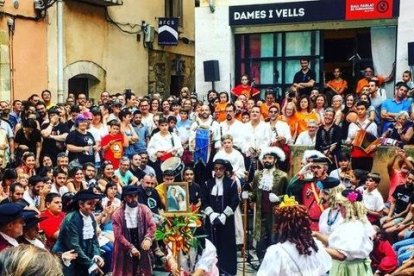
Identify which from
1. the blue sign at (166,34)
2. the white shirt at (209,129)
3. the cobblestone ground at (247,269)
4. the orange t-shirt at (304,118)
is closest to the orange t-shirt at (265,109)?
the orange t-shirt at (304,118)

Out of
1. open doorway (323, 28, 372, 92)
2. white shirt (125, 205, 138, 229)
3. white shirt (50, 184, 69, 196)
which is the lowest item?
white shirt (125, 205, 138, 229)

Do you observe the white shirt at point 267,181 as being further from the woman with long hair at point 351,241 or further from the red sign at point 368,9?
the red sign at point 368,9

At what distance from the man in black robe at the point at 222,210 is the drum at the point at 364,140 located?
8.33ft

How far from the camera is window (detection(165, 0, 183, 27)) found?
23.1m

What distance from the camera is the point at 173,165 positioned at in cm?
1072

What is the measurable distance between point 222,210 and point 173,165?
4.16 feet

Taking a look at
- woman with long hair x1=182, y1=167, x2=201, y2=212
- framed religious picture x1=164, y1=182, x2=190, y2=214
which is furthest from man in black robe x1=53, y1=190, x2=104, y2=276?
woman with long hair x1=182, y1=167, x2=201, y2=212

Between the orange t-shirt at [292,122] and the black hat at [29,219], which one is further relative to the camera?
the orange t-shirt at [292,122]

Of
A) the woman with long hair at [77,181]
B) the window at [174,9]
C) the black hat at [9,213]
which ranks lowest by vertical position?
the woman with long hair at [77,181]

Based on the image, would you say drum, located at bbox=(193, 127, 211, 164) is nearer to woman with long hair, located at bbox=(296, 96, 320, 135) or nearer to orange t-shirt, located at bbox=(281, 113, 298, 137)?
orange t-shirt, located at bbox=(281, 113, 298, 137)

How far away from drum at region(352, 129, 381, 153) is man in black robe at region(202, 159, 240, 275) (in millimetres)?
2537

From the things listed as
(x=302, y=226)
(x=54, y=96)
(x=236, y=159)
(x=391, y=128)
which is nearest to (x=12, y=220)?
(x=302, y=226)

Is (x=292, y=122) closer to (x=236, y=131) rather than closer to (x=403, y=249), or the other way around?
(x=236, y=131)

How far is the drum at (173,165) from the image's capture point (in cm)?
1052
